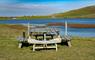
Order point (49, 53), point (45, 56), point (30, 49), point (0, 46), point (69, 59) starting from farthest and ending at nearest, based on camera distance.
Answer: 1. point (0, 46)
2. point (30, 49)
3. point (49, 53)
4. point (45, 56)
5. point (69, 59)

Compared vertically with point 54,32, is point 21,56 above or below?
below

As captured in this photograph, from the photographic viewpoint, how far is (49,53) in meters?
19.3

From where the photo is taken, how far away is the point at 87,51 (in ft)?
65.5

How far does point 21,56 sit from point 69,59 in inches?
136

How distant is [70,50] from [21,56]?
13.9ft

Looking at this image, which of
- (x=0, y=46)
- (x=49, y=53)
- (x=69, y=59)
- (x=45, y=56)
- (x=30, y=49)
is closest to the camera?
(x=69, y=59)

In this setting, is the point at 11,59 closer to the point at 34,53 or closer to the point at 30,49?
the point at 34,53

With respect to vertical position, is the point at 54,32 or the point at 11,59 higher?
the point at 54,32

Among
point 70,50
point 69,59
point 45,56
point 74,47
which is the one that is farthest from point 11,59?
point 74,47

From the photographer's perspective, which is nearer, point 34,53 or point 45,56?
point 45,56

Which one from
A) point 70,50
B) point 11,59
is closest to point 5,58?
point 11,59

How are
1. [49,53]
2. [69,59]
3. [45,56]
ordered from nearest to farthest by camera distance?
[69,59], [45,56], [49,53]

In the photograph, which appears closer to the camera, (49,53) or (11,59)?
(11,59)

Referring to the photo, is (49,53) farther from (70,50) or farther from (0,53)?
(0,53)
